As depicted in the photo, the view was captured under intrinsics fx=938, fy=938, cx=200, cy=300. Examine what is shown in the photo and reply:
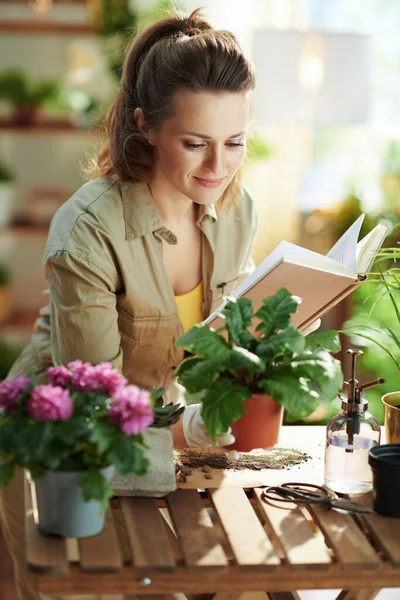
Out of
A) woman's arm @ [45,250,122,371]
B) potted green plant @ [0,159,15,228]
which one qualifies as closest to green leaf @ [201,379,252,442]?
woman's arm @ [45,250,122,371]

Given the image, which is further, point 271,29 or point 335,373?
point 271,29

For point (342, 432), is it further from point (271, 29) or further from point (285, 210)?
point (285, 210)

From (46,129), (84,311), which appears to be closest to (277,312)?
(84,311)

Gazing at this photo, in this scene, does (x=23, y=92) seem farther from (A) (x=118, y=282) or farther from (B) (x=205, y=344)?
(B) (x=205, y=344)

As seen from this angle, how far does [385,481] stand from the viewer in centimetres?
150

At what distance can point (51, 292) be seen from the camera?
1974 mm

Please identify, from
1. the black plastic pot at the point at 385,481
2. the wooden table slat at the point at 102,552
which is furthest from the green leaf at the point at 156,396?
the black plastic pot at the point at 385,481

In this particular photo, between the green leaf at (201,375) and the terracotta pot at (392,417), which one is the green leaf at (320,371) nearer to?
the green leaf at (201,375)

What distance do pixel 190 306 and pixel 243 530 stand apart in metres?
0.77

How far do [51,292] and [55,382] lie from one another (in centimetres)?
54

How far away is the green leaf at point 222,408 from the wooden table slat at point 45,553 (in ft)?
0.94

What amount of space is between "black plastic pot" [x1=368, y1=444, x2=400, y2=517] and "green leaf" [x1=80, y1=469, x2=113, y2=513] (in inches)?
17.5

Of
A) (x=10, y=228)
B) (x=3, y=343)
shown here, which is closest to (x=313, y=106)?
(x=10, y=228)

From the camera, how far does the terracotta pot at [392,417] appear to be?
5.71 feet
